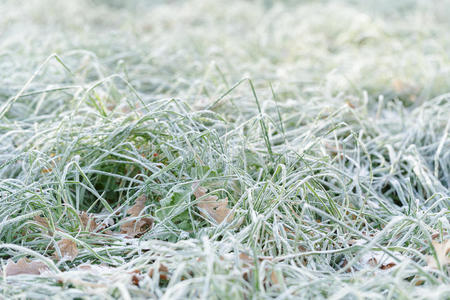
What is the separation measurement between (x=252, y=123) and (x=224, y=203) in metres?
0.42

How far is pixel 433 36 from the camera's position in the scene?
14.7 feet

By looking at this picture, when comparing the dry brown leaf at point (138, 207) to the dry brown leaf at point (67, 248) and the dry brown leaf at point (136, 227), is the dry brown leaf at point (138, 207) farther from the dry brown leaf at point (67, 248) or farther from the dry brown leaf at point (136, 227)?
the dry brown leaf at point (67, 248)

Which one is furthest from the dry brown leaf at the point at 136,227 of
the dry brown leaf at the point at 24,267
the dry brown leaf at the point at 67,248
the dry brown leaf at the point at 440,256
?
the dry brown leaf at the point at 440,256

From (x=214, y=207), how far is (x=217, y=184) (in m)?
0.09

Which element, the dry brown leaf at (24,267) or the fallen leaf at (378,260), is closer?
the dry brown leaf at (24,267)

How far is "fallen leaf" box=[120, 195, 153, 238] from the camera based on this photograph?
158 cm

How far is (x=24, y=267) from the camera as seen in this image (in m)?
1.32

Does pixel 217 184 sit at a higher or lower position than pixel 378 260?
higher

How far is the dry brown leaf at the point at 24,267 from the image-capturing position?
4.27 ft

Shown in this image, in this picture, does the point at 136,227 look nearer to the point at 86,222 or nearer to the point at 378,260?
the point at 86,222

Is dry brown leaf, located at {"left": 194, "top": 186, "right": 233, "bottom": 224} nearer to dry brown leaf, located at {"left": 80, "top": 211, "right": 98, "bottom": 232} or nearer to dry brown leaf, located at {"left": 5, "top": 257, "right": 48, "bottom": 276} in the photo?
dry brown leaf, located at {"left": 80, "top": 211, "right": 98, "bottom": 232}

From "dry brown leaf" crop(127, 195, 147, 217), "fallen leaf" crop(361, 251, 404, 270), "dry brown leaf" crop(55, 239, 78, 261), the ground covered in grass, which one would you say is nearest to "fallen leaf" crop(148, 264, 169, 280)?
the ground covered in grass

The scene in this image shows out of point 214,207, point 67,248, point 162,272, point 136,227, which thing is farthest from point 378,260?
point 67,248

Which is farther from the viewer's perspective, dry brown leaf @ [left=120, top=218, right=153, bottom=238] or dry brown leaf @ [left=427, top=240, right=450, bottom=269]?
dry brown leaf @ [left=120, top=218, right=153, bottom=238]
